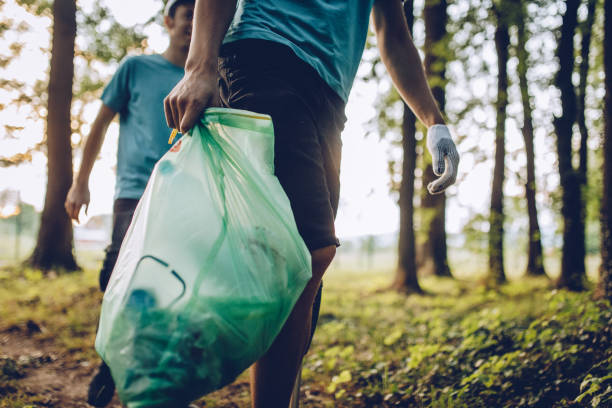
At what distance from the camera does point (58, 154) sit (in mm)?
7840

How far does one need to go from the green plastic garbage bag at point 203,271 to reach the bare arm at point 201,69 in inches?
1.8

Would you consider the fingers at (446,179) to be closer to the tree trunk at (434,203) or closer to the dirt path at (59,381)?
the dirt path at (59,381)

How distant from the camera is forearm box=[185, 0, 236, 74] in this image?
1.11 metres

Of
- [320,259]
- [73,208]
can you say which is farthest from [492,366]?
[73,208]

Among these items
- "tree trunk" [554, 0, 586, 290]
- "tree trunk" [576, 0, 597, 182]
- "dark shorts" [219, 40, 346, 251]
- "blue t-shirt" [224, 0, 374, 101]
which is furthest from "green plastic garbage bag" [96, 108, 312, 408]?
"tree trunk" [576, 0, 597, 182]

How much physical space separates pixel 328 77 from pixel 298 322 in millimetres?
763

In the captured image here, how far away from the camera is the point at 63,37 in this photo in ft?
26.4

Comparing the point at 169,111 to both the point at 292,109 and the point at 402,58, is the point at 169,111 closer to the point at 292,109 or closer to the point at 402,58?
the point at 292,109

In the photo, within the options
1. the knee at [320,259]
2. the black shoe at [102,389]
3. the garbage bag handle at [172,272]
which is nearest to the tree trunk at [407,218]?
the black shoe at [102,389]

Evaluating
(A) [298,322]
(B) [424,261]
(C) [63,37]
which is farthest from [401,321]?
(C) [63,37]

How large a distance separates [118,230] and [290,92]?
1.50m

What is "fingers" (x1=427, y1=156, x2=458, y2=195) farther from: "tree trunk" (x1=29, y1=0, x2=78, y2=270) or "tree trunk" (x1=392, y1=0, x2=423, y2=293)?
"tree trunk" (x1=29, y1=0, x2=78, y2=270)

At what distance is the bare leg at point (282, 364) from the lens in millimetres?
1141

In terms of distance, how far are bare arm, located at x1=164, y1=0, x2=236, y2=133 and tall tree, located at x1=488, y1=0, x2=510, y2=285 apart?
7196mm
